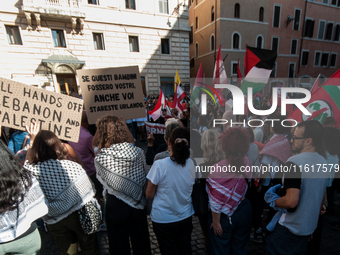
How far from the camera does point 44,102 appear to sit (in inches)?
90.5

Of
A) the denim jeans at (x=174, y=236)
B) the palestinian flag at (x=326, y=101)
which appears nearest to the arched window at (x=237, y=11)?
the palestinian flag at (x=326, y=101)

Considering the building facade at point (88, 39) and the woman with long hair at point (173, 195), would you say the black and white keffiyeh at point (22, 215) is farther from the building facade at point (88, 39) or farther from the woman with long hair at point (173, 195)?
the building facade at point (88, 39)

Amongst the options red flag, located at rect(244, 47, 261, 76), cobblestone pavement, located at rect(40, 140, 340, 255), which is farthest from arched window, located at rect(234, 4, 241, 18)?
cobblestone pavement, located at rect(40, 140, 340, 255)

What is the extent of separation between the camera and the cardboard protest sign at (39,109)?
7.20 ft

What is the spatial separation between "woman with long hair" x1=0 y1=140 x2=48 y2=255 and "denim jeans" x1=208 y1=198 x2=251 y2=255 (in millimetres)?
1516

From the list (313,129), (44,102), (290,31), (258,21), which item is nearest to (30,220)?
(44,102)

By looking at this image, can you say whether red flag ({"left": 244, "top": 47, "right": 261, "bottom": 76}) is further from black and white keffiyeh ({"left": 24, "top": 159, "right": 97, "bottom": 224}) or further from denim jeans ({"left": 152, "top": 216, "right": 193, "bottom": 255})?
black and white keffiyeh ({"left": 24, "top": 159, "right": 97, "bottom": 224})

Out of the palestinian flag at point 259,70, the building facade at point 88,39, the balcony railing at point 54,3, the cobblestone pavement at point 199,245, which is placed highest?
the balcony railing at point 54,3

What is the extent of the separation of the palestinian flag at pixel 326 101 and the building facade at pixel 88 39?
42.7ft

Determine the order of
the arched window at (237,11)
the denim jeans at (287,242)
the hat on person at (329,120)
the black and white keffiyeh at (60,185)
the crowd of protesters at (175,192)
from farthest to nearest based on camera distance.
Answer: the arched window at (237,11) < the hat on person at (329,120) < the black and white keffiyeh at (60,185) < the denim jeans at (287,242) < the crowd of protesters at (175,192)

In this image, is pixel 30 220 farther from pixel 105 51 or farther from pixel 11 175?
pixel 105 51

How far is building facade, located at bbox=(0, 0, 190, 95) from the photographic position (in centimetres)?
1106

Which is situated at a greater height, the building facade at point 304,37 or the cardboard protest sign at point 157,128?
the building facade at point 304,37

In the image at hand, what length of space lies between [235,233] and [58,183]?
1.72m
